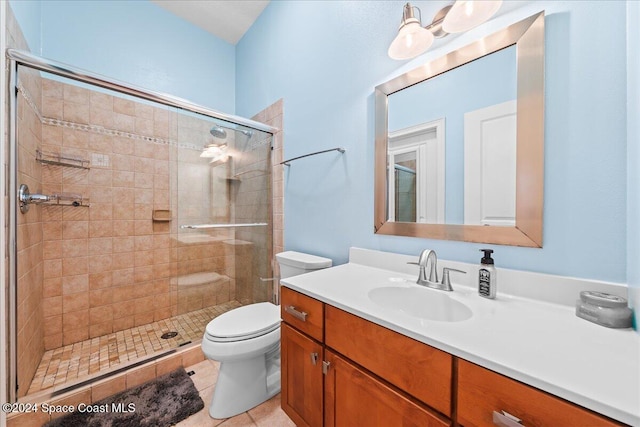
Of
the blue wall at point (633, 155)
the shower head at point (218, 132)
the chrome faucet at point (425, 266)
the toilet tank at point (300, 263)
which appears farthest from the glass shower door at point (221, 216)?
the blue wall at point (633, 155)

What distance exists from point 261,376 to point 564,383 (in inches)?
54.1

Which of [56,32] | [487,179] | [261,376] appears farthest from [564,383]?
[56,32]

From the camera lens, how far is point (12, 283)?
3.80ft

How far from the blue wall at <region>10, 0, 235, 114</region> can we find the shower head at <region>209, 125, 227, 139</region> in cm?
74

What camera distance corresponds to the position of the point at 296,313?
3.36 feet

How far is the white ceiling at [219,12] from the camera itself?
2.11 metres

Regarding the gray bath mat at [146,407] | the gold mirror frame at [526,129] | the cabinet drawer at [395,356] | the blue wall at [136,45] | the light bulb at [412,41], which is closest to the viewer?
the cabinet drawer at [395,356]

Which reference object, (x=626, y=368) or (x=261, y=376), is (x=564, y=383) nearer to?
(x=626, y=368)

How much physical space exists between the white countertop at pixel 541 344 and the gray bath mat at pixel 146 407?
112 centimetres

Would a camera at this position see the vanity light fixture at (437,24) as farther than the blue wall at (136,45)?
No

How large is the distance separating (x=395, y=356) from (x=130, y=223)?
7.75ft

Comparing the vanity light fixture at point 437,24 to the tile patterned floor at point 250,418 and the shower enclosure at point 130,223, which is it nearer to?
the shower enclosure at point 130,223

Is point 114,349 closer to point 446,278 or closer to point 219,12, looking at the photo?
point 446,278

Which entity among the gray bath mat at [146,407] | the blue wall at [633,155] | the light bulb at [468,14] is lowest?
the gray bath mat at [146,407]
